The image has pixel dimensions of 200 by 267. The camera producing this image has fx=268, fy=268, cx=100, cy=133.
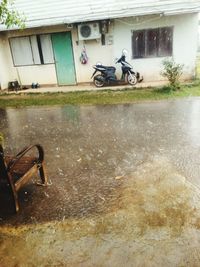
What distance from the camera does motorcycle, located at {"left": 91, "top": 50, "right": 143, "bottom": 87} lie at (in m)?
11.8

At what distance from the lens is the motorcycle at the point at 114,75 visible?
38.8 ft

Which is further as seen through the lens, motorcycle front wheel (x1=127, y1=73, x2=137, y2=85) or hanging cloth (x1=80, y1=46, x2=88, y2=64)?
hanging cloth (x1=80, y1=46, x2=88, y2=64)

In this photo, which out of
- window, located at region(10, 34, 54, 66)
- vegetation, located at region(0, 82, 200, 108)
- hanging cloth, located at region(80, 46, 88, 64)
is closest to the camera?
vegetation, located at region(0, 82, 200, 108)

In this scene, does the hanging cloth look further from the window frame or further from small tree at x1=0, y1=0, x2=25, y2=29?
small tree at x1=0, y1=0, x2=25, y2=29

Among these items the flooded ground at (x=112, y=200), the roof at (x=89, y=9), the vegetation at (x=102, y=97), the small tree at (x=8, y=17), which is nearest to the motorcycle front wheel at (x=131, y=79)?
the vegetation at (x=102, y=97)

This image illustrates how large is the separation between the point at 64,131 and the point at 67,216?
373 cm

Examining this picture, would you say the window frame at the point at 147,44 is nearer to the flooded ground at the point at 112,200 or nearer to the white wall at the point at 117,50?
the white wall at the point at 117,50

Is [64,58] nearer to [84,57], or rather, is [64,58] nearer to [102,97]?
[84,57]

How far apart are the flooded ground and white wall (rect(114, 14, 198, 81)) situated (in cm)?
560

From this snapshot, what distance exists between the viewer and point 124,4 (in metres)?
12.1

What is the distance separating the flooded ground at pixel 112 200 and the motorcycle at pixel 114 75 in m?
5.03

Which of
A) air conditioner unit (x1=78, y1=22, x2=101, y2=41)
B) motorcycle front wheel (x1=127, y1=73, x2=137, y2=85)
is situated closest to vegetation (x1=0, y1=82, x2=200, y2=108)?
motorcycle front wheel (x1=127, y1=73, x2=137, y2=85)

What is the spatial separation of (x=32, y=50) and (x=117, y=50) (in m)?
4.27

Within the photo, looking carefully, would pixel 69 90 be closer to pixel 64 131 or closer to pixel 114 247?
pixel 64 131
